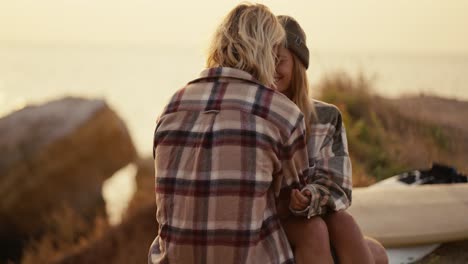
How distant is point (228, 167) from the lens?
2174 mm

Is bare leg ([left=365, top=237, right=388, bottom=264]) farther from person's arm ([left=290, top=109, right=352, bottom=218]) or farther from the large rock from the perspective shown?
the large rock

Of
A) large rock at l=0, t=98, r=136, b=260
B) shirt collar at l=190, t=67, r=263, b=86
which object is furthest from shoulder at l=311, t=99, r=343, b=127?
large rock at l=0, t=98, r=136, b=260

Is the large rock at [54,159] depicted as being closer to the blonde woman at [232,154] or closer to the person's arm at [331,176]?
the person's arm at [331,176]

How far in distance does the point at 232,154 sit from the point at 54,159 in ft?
23.3

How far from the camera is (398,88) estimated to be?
862cm

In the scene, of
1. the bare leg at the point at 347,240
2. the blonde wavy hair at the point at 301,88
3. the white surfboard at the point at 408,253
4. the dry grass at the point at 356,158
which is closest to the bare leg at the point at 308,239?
the bare leg at the point at 347,240

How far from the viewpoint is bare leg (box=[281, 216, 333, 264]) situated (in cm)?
233

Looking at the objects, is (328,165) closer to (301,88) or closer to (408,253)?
(301,88)

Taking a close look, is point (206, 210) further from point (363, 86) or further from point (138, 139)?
point (138, 139)

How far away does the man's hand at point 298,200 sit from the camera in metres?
2.24

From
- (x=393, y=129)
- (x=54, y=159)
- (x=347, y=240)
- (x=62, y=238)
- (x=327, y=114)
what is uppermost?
(x=327, y=114)

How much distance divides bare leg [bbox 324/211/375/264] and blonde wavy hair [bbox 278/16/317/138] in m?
0.35

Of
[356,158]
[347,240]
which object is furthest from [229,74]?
[356,158]

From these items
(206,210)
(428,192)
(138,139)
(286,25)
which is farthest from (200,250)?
(138,139)
